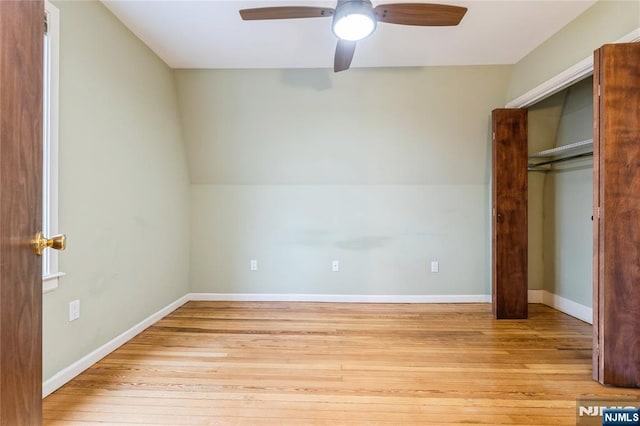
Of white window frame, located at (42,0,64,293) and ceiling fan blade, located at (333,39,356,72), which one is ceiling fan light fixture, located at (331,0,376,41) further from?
white window frame, located at (42,0,64,293)

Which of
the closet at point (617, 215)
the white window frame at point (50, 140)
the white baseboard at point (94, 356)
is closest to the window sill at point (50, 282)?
the white window frame at point (50, 140)

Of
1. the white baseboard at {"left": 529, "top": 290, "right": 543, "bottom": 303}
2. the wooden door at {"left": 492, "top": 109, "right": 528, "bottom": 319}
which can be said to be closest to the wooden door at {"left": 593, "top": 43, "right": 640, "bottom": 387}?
the wooden door at {"left": 492, "top": 109, "right": 528, "bottom": 319}

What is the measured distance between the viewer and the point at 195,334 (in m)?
2.69

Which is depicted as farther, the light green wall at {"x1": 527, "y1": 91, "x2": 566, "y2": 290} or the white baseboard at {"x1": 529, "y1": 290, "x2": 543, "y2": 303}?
the white baseboard at {"x1": 529, "y1": 290, "x2": 543, "y2": 303}

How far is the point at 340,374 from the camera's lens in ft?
6.70

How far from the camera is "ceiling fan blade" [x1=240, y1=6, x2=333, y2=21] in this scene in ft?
5.86

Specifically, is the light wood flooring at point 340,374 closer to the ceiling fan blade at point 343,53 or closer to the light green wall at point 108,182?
the light green wall at point 108,182

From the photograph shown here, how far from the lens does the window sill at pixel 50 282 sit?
1746 mm

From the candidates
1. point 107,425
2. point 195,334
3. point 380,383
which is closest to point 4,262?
point 107,425

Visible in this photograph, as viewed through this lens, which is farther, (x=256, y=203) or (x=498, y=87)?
(x=256, y=203)

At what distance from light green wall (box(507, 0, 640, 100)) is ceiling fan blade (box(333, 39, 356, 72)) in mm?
1696

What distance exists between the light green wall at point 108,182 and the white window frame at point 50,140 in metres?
0.06

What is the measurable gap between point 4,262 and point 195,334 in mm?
2081

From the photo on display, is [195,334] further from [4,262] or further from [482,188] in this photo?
[482,188]
